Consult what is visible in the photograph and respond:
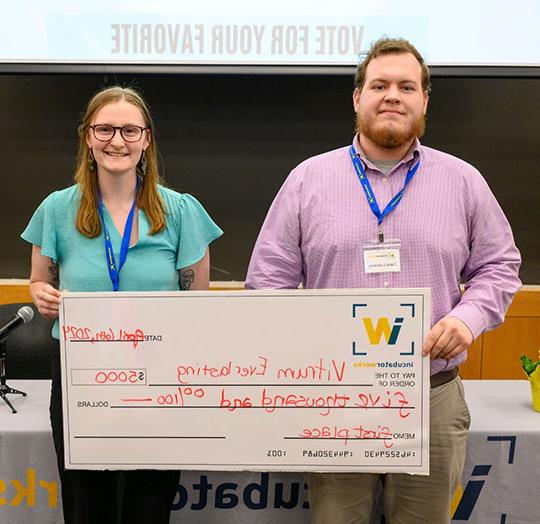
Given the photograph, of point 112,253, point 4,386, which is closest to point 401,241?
point 112,253

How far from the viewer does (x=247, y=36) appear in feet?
9.20

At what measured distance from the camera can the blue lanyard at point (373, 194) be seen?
4.91ft

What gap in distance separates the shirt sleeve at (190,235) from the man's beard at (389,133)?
0.50m

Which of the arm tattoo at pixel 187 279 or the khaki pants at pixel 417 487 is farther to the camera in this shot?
the arm tattoo at pixel 187 279

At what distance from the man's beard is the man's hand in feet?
→ 1.51

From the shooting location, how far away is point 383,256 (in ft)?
4.86

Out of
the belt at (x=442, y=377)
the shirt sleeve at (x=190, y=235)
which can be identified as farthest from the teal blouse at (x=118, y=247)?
the belt at (x=442, y=377)

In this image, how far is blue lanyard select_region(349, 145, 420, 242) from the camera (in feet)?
4.91

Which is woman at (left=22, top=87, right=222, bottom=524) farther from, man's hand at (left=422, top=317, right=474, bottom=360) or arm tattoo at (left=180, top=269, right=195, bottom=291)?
man's hand at (left=422, top=317, right=474, bottom=360)

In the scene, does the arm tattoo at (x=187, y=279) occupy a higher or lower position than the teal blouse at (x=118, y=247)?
lower

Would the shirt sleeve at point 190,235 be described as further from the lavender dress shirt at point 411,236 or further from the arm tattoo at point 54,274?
the arm tattoo at point 54,274

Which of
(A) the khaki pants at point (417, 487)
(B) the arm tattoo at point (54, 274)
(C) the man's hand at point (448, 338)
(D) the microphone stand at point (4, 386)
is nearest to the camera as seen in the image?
(C) the man's hand at point (448, 338)

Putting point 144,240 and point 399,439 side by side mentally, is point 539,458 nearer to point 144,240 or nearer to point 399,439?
point 399,439

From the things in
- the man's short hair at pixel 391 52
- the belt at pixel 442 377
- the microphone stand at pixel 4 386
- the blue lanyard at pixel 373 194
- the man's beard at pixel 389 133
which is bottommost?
the microphone stand at pixel 4 386
